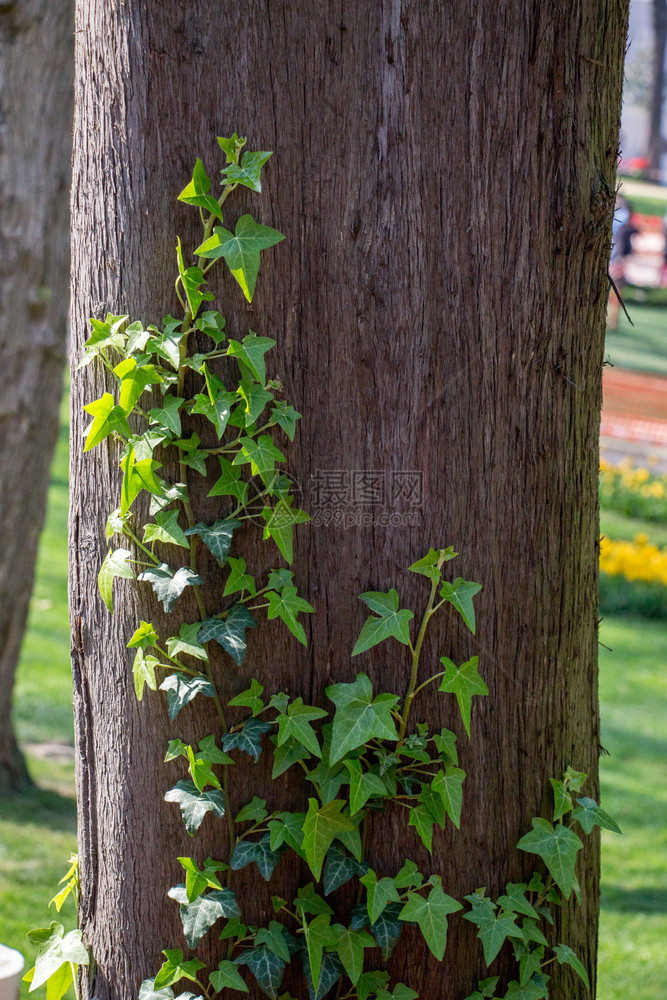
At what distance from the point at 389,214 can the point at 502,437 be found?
45 cm

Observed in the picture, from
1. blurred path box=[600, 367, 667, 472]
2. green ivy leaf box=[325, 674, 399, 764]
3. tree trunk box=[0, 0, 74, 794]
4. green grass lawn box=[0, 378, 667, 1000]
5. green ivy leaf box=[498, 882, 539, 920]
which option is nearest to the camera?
green ivy leaf box=[325, 674, 399, 764]

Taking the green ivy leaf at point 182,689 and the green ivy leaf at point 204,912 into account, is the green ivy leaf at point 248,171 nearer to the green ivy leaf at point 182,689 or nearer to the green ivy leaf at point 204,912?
the green ivy leaf at point 182,689

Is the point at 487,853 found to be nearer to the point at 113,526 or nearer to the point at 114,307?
the point at 113,526

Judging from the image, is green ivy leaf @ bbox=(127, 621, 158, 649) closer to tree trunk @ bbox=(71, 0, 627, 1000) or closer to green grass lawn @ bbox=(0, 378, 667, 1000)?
tree trunk @ bbox=(71, 0, 627, 1000)

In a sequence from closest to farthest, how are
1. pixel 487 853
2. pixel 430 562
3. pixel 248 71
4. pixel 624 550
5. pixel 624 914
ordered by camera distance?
1. pixel 248 71
2. pixel 430 562
3. pixel 487 853
4. pixel 624 914
5. pixel 624 550

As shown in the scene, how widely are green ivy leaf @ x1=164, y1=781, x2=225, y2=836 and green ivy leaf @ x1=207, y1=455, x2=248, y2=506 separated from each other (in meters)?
0.53

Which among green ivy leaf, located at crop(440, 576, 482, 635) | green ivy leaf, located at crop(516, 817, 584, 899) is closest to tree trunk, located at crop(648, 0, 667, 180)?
green ivy leaf, located at crop(440, 576, 482, 635)

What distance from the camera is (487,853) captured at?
1.69 metres

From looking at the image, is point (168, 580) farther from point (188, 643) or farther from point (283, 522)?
point (283, 522)

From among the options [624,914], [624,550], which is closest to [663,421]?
[624,550]

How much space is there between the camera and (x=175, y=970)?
1.60m

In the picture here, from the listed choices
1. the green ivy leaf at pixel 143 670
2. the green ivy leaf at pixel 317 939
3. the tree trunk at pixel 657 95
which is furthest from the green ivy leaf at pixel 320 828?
the tree trunk at pixel 657 95

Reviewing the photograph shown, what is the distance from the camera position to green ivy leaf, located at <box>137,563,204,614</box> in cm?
153

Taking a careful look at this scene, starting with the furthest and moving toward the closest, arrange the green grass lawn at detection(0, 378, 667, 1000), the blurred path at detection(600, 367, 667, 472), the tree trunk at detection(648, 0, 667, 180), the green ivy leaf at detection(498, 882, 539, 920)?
the blurred path at detection(600, 367, 667, 472)
the tree trunk at detection(648, 0, 667, 180)
the green grass lawn at detection(0, 378, 667, 1000)
the green ivy leaf at detection(498, 882, 539, 920)
